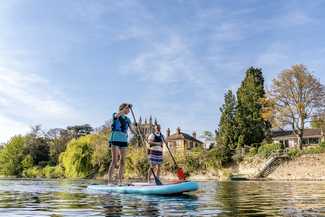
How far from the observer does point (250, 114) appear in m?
34.6

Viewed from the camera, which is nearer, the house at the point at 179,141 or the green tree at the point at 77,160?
the green tree at the point at 77,160

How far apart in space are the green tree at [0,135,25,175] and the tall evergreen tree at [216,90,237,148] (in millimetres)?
35953

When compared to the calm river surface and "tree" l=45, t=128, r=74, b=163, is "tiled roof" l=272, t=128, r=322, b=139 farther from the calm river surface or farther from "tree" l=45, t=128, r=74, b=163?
"tree" l=45, t=128, r=74, b=163

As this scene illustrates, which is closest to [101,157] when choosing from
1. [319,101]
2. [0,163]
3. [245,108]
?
[245,108]

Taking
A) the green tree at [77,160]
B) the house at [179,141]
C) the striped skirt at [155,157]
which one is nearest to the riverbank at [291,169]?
the house at [179,141]

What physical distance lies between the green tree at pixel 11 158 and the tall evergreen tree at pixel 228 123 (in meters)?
36.0

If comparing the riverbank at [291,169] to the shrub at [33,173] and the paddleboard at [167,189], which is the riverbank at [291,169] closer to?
the paddleboard at [167,189]

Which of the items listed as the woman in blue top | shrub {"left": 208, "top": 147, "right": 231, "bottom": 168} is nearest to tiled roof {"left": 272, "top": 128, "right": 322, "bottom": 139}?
shrub {"left": 208, "top": 147, "right": 231, "bottom": 168}

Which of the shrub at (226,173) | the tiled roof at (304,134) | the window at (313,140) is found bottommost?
the shrub at (226,173)

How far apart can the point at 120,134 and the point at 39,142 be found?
52.0m

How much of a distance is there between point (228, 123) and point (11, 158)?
38.6 meters

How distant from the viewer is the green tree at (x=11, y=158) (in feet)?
136

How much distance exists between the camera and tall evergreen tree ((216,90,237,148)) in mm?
33250

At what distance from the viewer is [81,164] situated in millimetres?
30703
